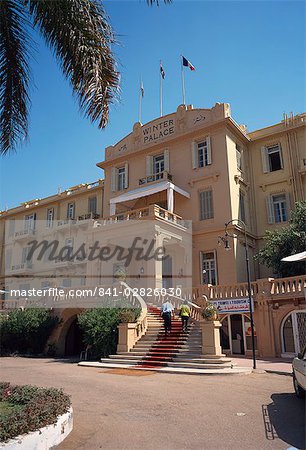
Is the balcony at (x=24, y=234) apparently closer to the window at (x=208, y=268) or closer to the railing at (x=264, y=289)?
the window at (x=208, y=268)

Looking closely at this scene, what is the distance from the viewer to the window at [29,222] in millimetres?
36188

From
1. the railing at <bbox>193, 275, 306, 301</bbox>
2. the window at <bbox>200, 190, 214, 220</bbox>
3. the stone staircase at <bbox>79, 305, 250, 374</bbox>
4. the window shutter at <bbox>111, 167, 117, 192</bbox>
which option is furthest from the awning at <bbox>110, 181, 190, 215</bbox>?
the stone staircase at <bbox>79, 305, 250, 374</bbox>

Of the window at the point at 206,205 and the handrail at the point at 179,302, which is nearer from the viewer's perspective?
the handrail at the point at 179,302

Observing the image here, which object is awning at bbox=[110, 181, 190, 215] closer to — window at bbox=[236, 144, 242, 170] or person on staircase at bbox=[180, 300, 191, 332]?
window at bbox=[236, 144, 242, 170]

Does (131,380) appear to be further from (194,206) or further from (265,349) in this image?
(194,206)

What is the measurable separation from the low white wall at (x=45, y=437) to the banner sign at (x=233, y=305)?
→ 12.4 m

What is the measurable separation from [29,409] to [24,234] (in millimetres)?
33077

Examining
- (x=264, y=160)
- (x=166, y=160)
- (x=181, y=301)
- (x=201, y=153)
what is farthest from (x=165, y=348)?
(x=264, y=160)

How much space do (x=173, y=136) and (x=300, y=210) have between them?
10.1 m

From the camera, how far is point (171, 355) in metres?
14.2

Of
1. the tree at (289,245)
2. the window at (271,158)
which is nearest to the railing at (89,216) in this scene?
the window at (271,158)

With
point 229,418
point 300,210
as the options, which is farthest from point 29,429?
point 300,210

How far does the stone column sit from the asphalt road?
6.63 feet

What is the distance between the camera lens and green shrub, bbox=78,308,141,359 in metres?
16.2
